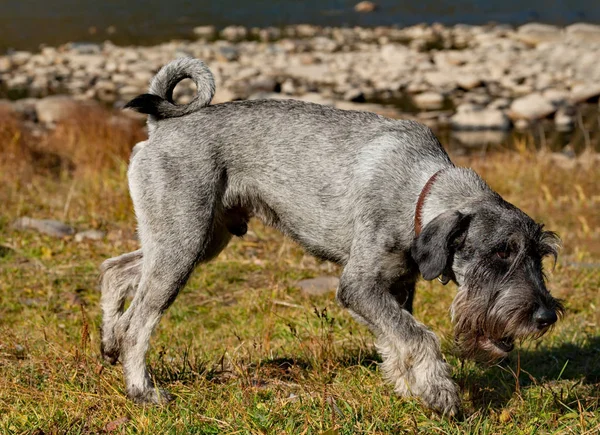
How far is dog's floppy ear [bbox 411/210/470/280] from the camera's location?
459 cm

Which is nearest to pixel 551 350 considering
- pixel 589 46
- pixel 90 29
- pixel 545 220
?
pixel 545 220

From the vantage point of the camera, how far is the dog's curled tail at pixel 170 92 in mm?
5402

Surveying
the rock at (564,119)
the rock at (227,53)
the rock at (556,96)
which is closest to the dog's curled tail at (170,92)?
the rock at (564,119)

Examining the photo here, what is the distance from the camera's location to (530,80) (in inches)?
794

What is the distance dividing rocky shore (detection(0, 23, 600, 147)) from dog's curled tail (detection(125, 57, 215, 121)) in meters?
10.9

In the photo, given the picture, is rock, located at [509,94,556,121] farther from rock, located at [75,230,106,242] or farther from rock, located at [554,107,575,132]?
rock, located at [75,230,106,242]

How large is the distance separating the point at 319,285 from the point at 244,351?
1732 millimetres

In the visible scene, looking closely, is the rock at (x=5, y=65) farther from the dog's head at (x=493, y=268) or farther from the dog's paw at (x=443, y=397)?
the dog's paw at (x=443, y=397)

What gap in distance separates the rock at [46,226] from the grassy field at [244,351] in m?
0.11

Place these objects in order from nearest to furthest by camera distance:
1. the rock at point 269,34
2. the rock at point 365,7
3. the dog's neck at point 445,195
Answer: the dog's neck at point 445,195 < the rock at point 269,34 < the rock at point 365,7

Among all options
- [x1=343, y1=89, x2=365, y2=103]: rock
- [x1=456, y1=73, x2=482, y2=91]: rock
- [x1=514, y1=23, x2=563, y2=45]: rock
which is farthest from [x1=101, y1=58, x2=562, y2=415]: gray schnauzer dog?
[x1=514, y1=23, x2=563, y2=45]: rock

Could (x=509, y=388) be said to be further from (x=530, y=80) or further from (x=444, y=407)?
(x=530, y=80)

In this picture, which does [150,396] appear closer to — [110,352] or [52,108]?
[110,352]

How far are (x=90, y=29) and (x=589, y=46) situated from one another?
48.4 ft
